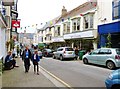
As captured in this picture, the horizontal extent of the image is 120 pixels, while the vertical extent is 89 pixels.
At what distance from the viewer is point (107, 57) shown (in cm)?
1859

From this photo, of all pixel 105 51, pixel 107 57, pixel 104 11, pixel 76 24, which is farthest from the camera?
pixel 76 24

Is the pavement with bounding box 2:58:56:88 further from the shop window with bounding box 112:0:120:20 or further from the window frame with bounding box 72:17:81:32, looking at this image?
the window frame with bounding box 72:17:81:32

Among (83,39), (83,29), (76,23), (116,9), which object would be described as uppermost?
(116,9)

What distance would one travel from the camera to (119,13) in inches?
991

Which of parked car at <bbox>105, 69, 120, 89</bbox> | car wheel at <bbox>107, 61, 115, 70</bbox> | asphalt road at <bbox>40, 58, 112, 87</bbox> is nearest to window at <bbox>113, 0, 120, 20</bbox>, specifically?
car wheel at <bbox>107, 61, 115, 70</bbox>

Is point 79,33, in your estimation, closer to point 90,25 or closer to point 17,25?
point 90,25

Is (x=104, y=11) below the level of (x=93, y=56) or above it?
above

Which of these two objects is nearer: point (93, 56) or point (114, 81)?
point (114, 81)

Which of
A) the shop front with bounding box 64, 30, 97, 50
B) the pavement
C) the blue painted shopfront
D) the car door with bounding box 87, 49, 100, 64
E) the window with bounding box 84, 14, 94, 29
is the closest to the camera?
the pavement

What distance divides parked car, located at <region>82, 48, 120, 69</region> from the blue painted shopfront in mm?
5338

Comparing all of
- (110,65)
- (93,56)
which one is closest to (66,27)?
(93,56)

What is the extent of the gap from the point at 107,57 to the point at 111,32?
7859 mm

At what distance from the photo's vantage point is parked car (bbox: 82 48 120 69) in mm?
17750

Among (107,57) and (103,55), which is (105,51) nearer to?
(103,55)
